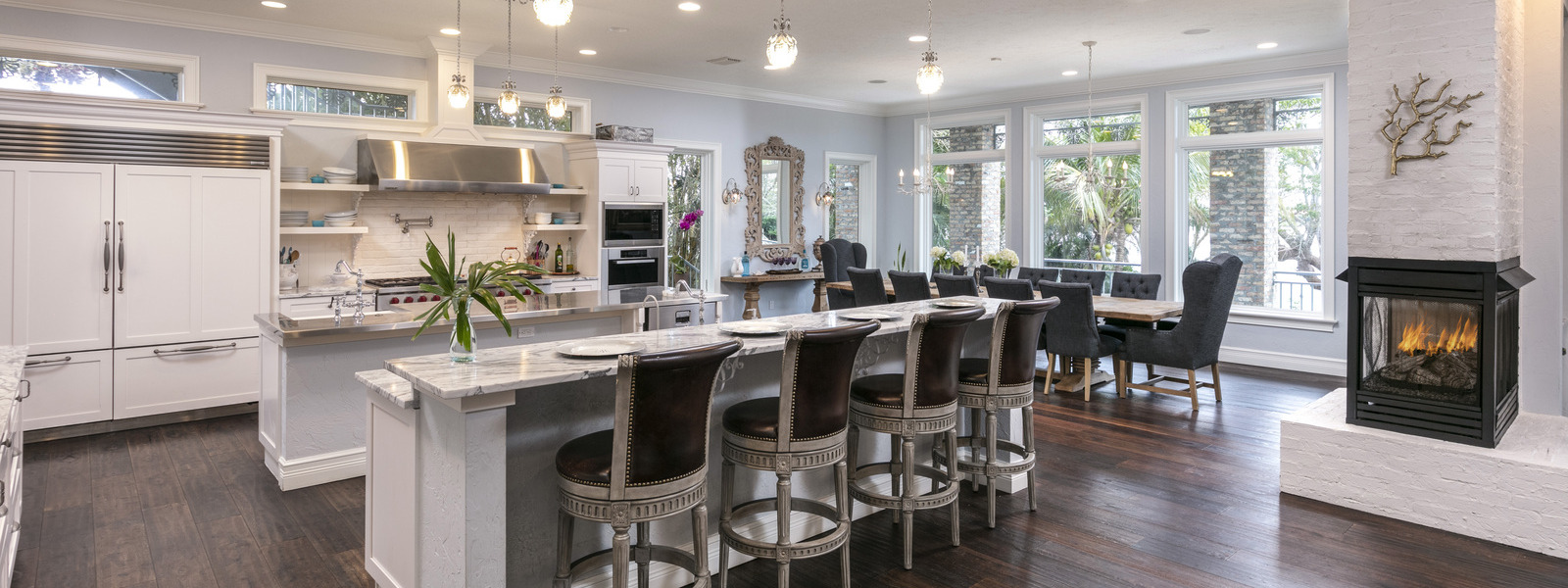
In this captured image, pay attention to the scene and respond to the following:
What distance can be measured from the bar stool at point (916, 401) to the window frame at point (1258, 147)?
5.49 meters

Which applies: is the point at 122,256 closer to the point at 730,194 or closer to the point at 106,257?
the point at 106,257

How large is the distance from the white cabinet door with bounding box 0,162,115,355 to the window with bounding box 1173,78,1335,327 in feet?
27.2

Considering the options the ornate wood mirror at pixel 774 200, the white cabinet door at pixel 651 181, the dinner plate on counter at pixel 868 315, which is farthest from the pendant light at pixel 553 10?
the ornate wood mirror at pixel 774 200

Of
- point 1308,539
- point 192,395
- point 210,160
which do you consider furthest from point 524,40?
point 1308,539

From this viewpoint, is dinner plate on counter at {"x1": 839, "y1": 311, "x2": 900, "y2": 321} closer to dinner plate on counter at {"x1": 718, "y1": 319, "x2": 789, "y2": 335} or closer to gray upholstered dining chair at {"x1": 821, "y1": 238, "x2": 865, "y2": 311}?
dinner plate on counter at {"x1": 718, "y1": 319, "x2": 789, "y2": 335}

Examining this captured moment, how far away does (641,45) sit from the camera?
6828mm

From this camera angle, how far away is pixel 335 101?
6.56 metres

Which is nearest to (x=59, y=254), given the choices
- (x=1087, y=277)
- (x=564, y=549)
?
(x=564, y=549)

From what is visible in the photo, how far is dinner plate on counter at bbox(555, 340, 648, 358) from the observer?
2.61 meters

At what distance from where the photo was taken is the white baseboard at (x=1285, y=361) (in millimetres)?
7191

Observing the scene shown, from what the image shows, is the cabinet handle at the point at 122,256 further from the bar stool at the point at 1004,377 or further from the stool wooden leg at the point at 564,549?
the bar stool at the point at 1004,377

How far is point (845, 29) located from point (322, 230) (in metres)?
3.95

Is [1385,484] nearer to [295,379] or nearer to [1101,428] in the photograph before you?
[1101,428]

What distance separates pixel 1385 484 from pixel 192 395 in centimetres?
653
